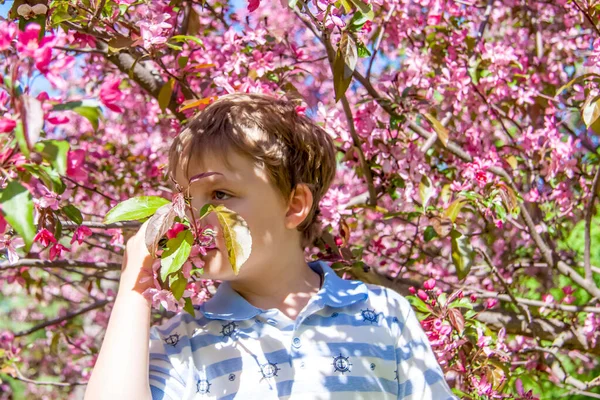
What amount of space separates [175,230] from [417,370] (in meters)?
0.73

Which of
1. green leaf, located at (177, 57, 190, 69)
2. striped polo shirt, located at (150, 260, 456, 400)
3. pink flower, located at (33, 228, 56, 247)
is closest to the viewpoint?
pink flower, located at (33, 228, 56, 247)

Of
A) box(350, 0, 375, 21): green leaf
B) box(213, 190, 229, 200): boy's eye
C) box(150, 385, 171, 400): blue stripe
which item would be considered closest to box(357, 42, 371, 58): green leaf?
box(350, 0, 375, 21): green leaf

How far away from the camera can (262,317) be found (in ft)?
5.78

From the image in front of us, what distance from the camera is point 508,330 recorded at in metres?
2.78

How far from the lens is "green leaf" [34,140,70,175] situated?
3.14ft

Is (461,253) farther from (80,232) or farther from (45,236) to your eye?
(45,236)

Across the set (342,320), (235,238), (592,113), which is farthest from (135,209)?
(592,113)

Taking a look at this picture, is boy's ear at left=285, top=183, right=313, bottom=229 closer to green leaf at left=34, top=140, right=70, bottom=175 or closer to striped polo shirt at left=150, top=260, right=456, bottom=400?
striped polo shirt at left=150, top=260, right=456, bottom=400

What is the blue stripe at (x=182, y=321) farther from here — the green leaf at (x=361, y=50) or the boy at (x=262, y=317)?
the green leaf at (x=361, y=50)

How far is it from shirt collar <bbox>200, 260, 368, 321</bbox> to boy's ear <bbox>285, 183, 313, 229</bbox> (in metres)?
0.19

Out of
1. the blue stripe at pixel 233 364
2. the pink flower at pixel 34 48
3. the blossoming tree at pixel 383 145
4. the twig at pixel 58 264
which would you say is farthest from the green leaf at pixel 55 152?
the twig at pixel 58 264

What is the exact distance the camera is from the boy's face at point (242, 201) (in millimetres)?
1590

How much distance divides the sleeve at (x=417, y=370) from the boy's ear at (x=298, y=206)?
37cm

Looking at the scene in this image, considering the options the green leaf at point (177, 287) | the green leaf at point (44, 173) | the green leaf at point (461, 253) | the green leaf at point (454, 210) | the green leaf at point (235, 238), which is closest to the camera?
the green leaf at point (44, 173)
